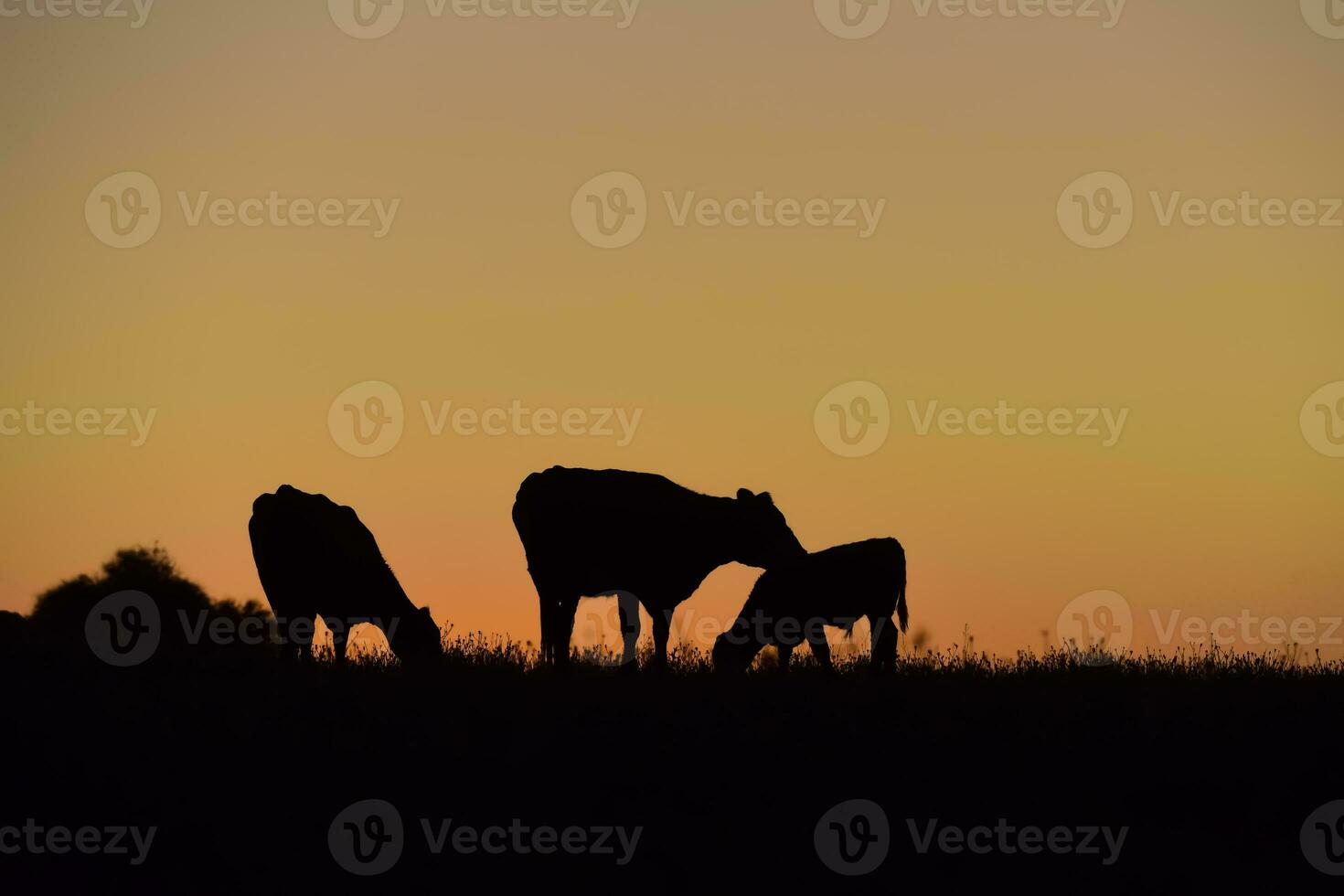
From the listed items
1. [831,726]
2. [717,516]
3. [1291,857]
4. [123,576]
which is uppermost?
[123,576]

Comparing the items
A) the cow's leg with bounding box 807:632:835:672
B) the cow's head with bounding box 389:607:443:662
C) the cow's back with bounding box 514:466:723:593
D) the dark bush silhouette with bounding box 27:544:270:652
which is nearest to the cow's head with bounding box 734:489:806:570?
the cow's back with bounding box 514:466:723:593

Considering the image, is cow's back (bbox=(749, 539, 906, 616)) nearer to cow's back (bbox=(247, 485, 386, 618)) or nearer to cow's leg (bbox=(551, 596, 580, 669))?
cow's leg (bbox=(551, 596, 580, 669))

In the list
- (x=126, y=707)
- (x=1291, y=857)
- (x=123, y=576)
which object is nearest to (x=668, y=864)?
(x=1291, y=857)

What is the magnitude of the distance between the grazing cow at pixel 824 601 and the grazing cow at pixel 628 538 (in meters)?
0.56

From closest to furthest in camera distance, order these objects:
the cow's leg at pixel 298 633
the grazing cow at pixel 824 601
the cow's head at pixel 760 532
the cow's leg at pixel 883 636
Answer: the cow's leg at pixel 298 633 < the grazing cow at pixel 824 601 < the cow's leg at pixel 883 636 < the cow's head at pixel 760 532

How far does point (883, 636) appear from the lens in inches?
804

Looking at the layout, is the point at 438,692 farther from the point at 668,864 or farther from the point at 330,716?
the point at 668,864

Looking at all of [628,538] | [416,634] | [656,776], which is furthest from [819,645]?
[656,776]

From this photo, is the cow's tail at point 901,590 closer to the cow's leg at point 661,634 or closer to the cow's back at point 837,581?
the cow's back at point 837,581

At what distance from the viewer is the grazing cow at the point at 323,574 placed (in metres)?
19.1

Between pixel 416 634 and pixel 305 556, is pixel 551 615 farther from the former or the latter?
pixel 305 556

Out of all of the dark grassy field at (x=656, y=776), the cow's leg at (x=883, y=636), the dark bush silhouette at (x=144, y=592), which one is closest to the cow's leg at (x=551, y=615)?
the cow's leg at (x=883, y=636)

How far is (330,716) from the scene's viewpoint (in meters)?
12.3

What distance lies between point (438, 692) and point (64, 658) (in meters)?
4.09
